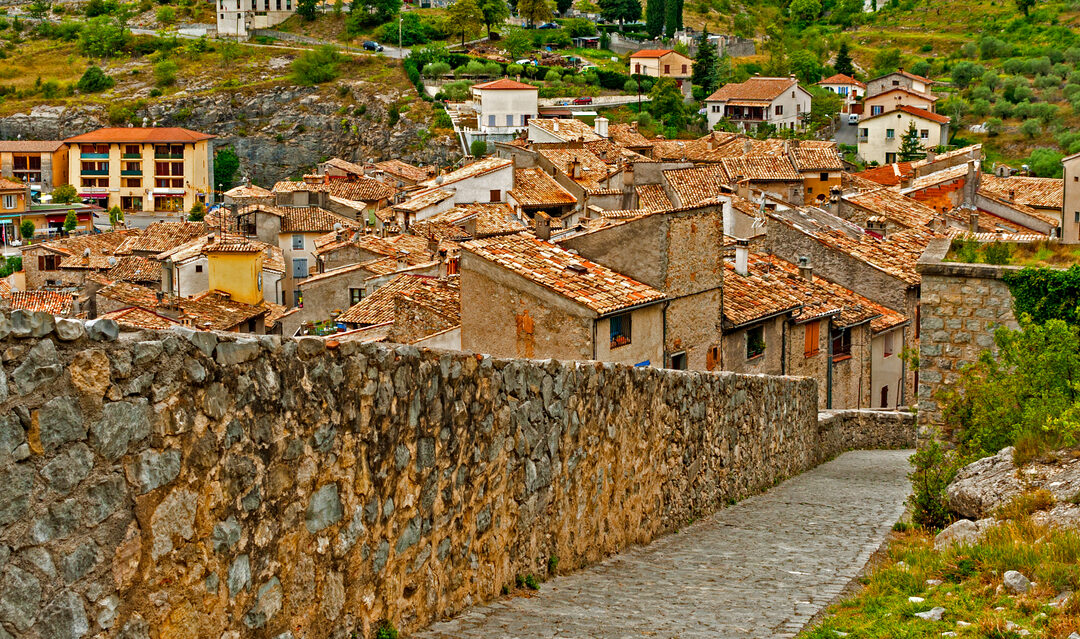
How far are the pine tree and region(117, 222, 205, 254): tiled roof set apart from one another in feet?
324

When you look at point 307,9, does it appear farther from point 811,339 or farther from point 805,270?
point 811,339

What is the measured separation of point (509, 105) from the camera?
104062 mm

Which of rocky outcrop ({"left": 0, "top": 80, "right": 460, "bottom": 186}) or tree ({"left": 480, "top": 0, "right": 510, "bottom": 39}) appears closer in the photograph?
rocky outcrop ({"left": 0, "top": 80, "right": 460, "bottom": 186})

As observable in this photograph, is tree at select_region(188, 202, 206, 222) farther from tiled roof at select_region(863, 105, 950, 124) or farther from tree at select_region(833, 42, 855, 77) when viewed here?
tree at select_region(833, 42, 855, 77)

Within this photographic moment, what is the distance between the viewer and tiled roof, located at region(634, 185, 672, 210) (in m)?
45.4

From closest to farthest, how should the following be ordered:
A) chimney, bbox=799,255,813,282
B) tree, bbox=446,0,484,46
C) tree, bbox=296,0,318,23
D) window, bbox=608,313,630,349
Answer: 1. window, bbox=608,313,630,349
2. chimney, bbox=799,255,813,282
3. tree, bbox=446,0,484,46
4. tree, bbox=296,0,318,23

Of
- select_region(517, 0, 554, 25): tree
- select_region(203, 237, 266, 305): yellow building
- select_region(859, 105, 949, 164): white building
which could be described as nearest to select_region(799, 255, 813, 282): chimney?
select_region(203, 237, 266, 305): yellow building

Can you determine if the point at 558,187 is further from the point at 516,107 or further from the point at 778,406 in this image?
the point at 516,107

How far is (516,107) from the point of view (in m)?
104

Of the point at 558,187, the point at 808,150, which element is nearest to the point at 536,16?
the point at 808,150

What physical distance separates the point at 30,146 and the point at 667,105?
191 feet

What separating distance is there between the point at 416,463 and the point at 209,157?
117861 mm

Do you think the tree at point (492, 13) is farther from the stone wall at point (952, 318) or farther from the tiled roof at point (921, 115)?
the stone wall at point (952, 318)

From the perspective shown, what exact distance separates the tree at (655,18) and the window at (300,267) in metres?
103
